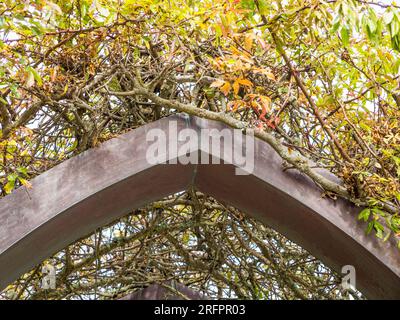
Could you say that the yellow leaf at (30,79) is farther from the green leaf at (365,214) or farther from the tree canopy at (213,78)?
the green leaf at (365,214)

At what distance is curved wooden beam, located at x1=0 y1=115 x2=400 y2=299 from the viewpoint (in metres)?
2.65

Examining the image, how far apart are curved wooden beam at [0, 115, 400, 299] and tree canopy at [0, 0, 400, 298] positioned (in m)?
0.07

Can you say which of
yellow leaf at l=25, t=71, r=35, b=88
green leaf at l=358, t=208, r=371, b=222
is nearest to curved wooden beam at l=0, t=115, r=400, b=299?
green leaf at l=358, t=208, r=371, b=222

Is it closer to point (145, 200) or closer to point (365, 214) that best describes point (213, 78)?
point (145, 200)

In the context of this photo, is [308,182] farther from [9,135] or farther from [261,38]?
[9,135]

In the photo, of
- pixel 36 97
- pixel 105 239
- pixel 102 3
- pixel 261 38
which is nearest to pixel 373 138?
pixel 261 38

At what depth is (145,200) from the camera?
9.96 feet

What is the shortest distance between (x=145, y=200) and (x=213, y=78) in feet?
2.01

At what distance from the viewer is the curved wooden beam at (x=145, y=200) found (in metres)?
2.65

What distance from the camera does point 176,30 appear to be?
2764mm

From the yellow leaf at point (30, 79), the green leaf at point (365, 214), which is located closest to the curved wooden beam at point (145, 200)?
the green leaf at point (365, 214)

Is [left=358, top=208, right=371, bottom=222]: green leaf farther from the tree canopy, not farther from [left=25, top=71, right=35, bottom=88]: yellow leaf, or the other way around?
[left=25, top=71, right=35, bottom=88]: yellow leaf

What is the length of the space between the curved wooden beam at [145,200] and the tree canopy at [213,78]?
66 millimetres

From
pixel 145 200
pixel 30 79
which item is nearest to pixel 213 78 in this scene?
pixel 145 200
